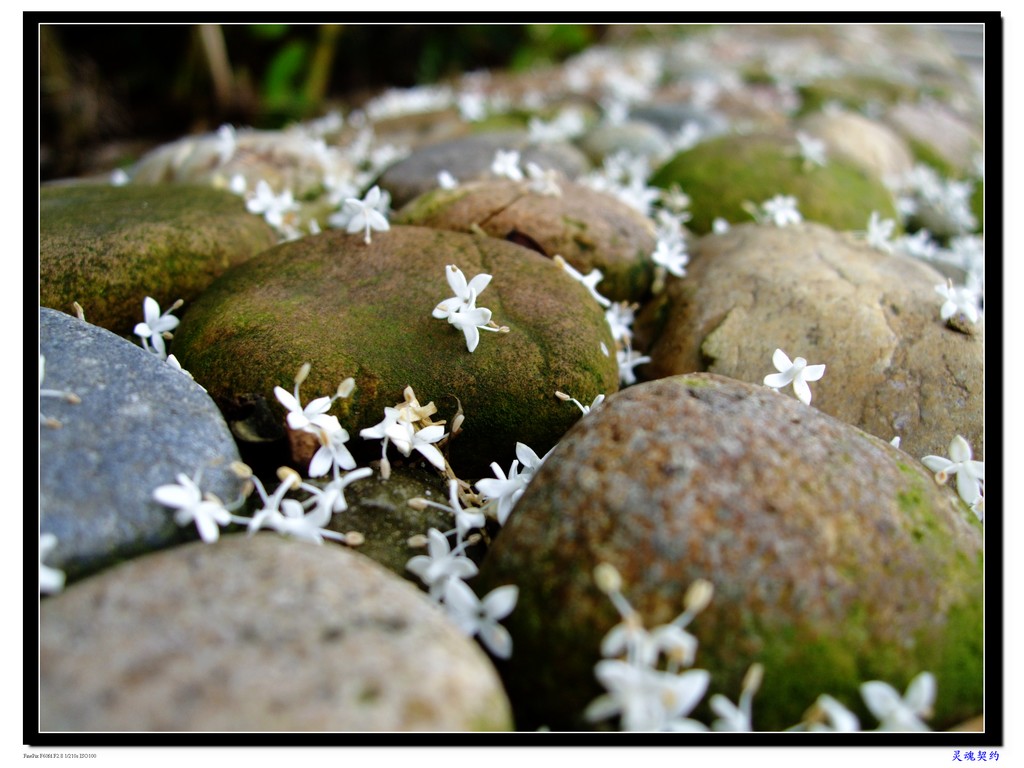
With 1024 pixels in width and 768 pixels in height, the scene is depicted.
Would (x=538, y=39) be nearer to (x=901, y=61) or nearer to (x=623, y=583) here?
(x=901, y=61)

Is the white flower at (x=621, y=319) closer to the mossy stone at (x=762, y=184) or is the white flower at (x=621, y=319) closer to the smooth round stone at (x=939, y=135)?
the mossy stone at (x=762, y=184)

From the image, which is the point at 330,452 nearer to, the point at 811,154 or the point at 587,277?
the point at 587,277

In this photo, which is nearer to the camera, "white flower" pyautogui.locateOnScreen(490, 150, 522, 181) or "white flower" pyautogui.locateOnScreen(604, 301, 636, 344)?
"white flower" pyautogui.locateOnScreen(604, 301, 636, 344)

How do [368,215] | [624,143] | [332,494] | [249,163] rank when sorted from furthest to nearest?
[624,143], [249,163], [368,215], [332,494]

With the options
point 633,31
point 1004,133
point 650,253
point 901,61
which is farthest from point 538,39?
point 1004,133

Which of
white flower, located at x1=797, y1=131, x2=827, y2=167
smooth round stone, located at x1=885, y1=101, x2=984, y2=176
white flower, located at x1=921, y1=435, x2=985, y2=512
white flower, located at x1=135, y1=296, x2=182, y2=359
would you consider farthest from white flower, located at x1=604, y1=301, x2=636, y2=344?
smooth round stone, located at x1=885, y1=101, x2=984, y2=176

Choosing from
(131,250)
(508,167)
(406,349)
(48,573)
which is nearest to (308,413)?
(406,349)

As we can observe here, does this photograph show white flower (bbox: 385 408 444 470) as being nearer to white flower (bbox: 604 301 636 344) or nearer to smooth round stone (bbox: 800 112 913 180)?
white flower (bbox: 604 301 636 344)
